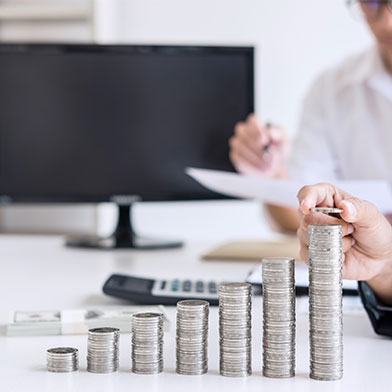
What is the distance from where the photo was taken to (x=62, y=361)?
68 cm

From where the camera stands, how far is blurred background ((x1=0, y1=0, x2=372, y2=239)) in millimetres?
2477

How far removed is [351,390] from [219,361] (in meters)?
0.12

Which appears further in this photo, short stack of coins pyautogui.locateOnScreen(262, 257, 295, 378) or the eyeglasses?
the eyeglasses

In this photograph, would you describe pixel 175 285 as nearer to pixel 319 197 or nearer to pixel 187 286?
pixel 187 286

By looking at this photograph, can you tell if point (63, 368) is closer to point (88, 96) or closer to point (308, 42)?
point (88, 96)

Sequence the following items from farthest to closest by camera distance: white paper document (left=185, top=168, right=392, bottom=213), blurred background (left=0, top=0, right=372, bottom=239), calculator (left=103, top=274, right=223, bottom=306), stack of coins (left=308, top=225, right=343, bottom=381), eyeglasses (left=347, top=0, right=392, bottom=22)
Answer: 1. blurred background (left=0, top=0, right=372, bottom=239)
2. eyeglasses (left=347, top=0, right=392, bottom=22)
3. white paper document (left=185, top=168, right=392, bottom=213)
4. calculator (left=103, top=274, right=223, bottom=306)
5. stack of coins (left=308, top=225, right=343, bottom=381)

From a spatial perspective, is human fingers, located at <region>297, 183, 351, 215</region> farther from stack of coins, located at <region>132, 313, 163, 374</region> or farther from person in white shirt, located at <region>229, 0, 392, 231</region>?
person in white shirt, located at <region>229, 0, 392, 231</region>

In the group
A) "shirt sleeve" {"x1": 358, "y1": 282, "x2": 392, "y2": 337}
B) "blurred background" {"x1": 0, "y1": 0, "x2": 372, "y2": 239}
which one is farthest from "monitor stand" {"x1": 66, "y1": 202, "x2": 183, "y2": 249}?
"shirt sleeve" {"x1": 358, "y1": 282, "x2": 392, "y2": 337}

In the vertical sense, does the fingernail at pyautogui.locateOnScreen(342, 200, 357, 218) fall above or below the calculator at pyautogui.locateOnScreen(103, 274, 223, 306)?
above

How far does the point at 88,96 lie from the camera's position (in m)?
1.66

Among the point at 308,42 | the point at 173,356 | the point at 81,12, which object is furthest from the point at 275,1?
the point at 173,356

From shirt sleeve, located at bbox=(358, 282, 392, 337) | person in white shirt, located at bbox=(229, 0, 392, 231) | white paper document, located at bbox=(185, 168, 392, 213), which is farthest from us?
person in white shirt, located at bbox=(229, 0, 392, 231)

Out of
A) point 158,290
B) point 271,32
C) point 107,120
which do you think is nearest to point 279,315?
point 158,290

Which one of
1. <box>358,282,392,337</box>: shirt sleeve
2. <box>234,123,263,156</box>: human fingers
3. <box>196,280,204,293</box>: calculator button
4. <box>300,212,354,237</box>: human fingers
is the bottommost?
<box>196,280,204,293</box>: calculator button
